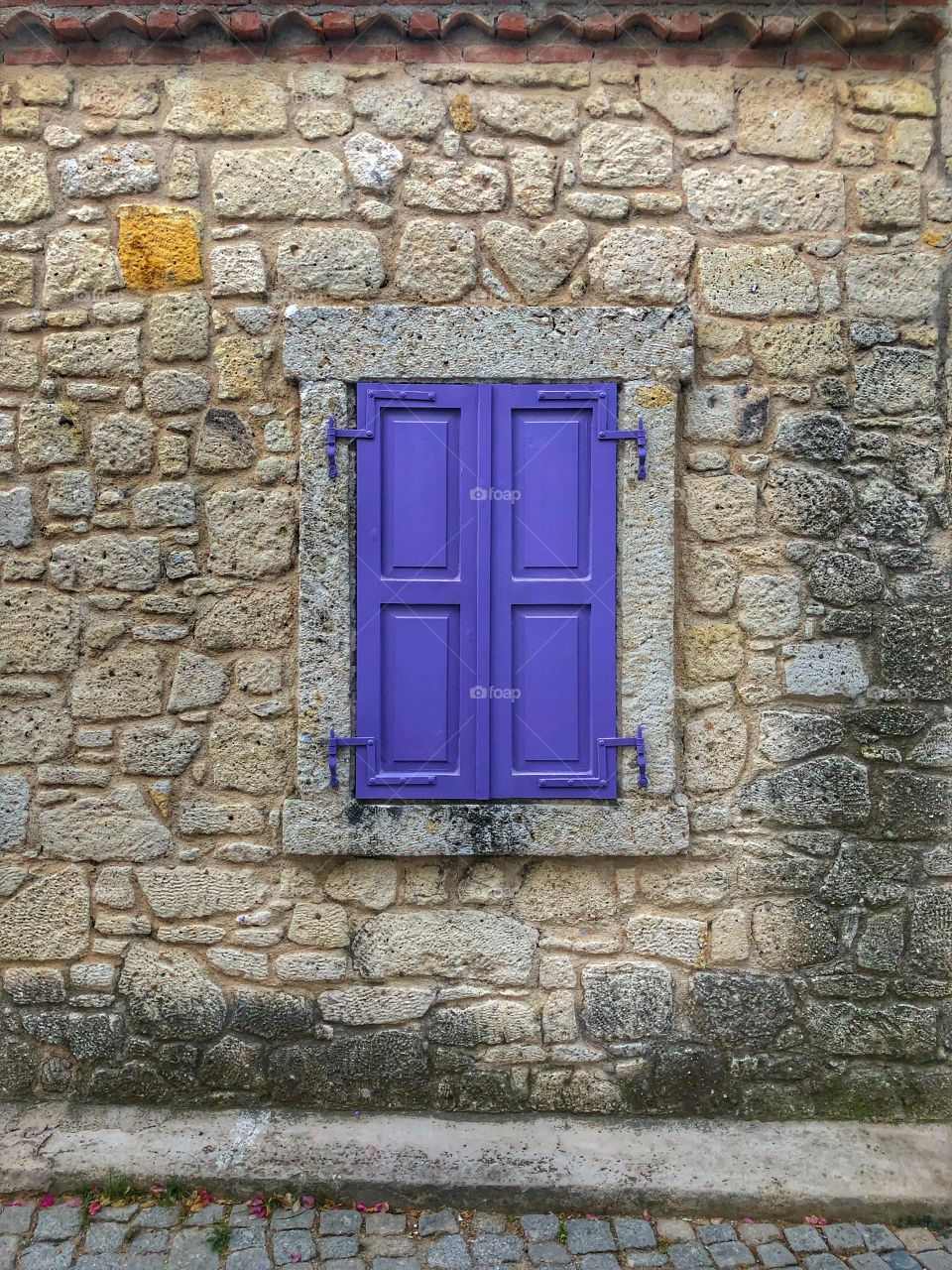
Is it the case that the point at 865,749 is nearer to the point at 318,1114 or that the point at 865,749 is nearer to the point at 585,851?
the point at 585,851

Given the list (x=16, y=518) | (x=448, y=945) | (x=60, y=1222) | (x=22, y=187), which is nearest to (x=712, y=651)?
(x=448, y=945)

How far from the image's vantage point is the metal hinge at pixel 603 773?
9.21 feet

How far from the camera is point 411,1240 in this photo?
2.47m

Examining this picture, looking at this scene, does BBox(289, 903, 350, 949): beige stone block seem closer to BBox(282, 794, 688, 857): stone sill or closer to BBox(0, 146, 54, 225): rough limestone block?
BBox(282, 794, 688, 857): stone sill

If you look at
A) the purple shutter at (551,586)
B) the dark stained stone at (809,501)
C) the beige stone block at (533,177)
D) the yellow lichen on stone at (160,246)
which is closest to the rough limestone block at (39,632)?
the yellow lichen on stone at (160,246)

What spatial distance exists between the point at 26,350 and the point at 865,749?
10.1 ft

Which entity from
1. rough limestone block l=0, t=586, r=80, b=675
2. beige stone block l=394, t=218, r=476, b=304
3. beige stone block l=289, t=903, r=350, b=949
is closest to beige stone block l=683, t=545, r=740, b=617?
beige stone block l=394, t=218, r=476, b=304

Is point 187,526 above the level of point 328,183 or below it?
below

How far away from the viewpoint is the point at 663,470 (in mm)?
2822

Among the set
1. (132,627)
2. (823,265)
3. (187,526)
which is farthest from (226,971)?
(823,265)

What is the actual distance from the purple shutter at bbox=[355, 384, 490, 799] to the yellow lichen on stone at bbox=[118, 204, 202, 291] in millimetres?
745

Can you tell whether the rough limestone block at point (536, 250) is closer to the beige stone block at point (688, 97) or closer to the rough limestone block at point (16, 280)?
the beige stone block at point (688, 97)

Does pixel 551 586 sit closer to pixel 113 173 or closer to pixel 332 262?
pixel 332 262

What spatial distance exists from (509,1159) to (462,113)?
334 cm
